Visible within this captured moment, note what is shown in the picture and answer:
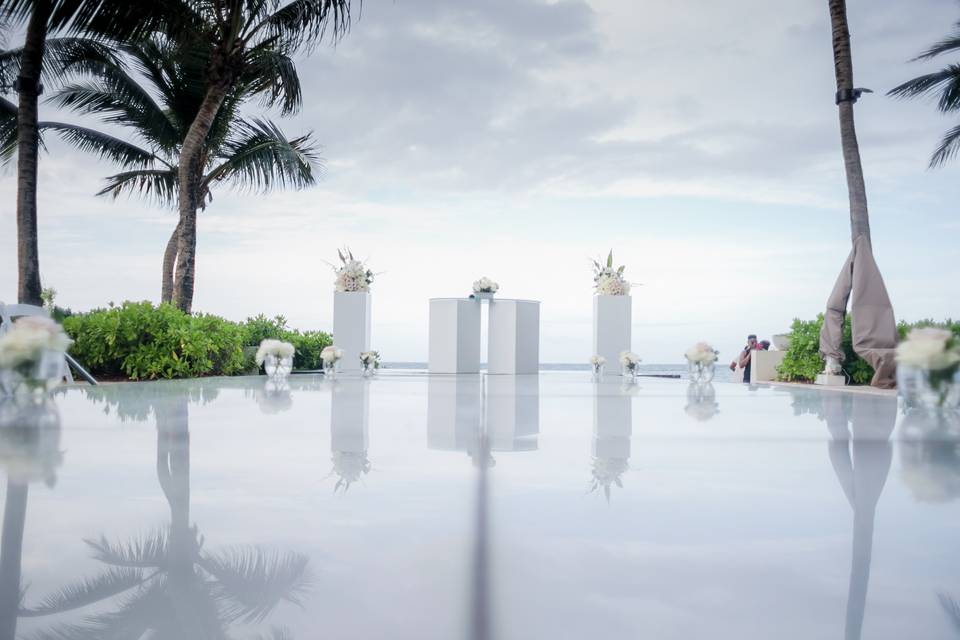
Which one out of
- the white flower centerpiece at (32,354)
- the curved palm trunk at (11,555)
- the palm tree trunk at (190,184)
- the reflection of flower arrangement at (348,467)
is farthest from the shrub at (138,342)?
the curved palm trunk at (11,555)

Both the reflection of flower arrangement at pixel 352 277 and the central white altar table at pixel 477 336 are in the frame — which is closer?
the reflection of flower arrangement at pixel 352 277

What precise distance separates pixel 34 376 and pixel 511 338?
865 centimetres

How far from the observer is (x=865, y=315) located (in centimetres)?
660

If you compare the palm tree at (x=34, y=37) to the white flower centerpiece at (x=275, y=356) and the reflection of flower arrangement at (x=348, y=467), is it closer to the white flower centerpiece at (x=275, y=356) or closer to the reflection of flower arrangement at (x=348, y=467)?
the white flower centerpiece at (x=275, y=356)

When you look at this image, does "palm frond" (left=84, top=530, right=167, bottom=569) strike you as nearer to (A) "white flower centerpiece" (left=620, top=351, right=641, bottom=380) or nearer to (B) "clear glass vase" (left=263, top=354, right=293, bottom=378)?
(B) "clear glass vase" (left=263, top=354, right=293, bottom=378)

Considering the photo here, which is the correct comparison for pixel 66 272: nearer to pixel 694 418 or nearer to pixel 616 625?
pixel 694 418

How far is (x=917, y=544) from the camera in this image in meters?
1.04

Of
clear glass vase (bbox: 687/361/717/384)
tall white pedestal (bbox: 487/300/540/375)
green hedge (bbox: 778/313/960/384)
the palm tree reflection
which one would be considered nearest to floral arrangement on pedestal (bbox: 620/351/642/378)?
clear glass vase (bbox: 687/361/717/384)

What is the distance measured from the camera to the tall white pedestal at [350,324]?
10.4 meters

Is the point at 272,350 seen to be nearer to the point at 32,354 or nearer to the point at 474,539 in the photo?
the point at 32,354

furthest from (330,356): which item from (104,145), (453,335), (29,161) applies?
(104,145)

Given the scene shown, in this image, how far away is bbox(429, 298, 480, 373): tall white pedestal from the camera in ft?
36.1

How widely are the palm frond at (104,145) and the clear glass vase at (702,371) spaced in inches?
528

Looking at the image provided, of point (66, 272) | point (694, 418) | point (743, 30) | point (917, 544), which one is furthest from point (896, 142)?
point (66, 272)
